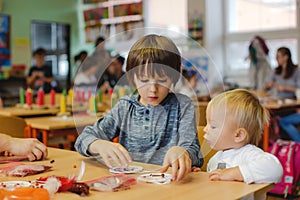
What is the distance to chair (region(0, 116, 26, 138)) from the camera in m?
2.41

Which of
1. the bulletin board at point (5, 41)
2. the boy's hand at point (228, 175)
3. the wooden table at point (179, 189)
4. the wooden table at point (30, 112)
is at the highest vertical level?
the bulletin board at point (5, 41)

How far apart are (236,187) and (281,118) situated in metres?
3.82

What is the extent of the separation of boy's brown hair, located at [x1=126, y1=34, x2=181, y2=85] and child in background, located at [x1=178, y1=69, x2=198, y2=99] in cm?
6

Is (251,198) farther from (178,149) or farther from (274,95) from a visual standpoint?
(274,95)

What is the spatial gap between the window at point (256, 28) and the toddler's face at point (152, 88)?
188 inches

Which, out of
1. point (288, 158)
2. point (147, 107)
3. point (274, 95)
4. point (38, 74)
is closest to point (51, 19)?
point (38, 74)

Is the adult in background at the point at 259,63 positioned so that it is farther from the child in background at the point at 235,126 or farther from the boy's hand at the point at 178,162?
the boy's hand at the point at 178,162

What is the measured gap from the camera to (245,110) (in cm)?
123

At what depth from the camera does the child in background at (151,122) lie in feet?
3.81

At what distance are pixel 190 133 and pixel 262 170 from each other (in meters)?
0.27

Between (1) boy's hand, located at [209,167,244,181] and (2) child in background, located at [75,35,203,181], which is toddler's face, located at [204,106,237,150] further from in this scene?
(1) boy's hand, located at [209,167,244,181]

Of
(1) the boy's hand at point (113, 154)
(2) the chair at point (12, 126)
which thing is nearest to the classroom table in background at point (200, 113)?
(1) the boy's hand at point (113, 154)

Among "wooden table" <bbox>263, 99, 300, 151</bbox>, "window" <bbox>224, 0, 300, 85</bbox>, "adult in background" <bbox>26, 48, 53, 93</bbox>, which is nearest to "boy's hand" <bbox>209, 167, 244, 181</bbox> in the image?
"wooden table" <bbox>263, 99, 300, 151</bbox>

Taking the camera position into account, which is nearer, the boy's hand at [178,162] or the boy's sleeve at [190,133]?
the boy's hand at [178,162]
